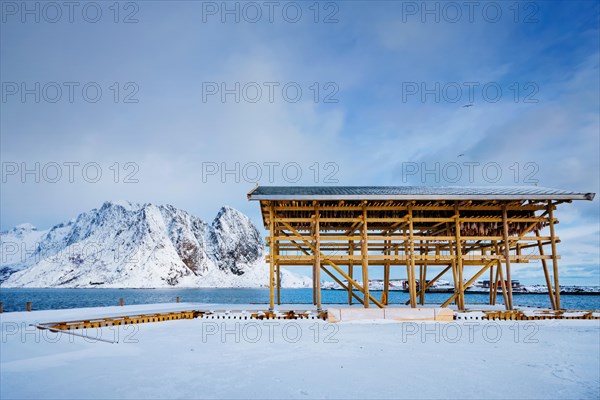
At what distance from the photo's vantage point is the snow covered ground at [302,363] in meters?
7.29

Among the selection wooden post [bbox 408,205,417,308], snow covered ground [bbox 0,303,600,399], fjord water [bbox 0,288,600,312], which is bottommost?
fjord water [bbox 0,288,600,312]

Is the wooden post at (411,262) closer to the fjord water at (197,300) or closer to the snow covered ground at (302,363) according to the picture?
the snow covered ground at (302,363)

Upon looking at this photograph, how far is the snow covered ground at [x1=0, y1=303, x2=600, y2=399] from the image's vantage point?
23.9ft

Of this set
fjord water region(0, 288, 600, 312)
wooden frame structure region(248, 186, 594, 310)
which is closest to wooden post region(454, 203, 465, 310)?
wooden frame structure region(248, 186, 594, 310)

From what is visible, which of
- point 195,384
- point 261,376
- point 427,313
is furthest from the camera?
point 427,313

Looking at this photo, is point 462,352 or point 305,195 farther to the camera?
point 305,195

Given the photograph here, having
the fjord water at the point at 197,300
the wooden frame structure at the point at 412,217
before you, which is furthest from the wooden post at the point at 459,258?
the fjord water at the point at 197,300

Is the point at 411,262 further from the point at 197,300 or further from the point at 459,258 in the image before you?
the point at 197,300

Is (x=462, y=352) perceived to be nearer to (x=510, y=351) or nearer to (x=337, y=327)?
(x=510, y=351)

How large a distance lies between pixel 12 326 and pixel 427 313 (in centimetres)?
1773

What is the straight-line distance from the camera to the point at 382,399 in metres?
6.74

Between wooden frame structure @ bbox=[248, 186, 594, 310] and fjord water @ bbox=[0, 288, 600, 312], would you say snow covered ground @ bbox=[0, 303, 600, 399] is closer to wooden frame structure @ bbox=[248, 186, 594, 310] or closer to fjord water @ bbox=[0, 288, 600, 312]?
wooden frame structure @ bbox=[248, 186, 594, 310]

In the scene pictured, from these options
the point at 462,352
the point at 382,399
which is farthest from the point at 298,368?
the point at 462,352

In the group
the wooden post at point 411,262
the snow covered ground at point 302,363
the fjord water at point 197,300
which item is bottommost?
the fjord water at point 197,300
